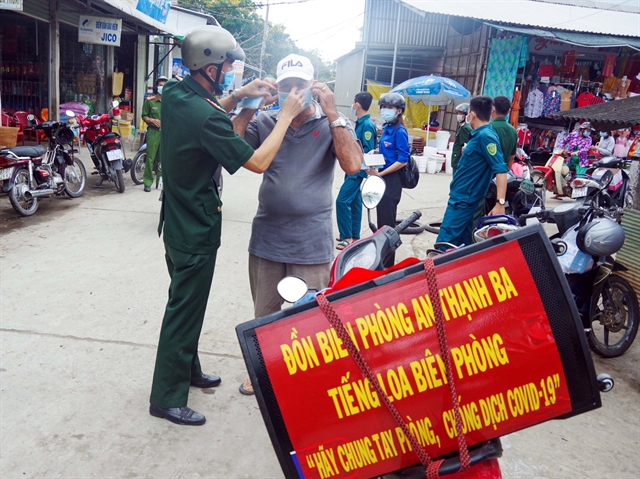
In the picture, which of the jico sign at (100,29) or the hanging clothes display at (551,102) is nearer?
the jico sign at (100,29)

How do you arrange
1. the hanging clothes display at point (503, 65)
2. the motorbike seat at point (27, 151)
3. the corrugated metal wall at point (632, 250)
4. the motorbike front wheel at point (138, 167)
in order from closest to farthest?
1. the corrugated metal wall at point (632, 250)
2. the motorbike seat at point (27, 151)
3. the motorbike front wheel at point (138, 167)
4. the hanging clothes display at point (503, 65)

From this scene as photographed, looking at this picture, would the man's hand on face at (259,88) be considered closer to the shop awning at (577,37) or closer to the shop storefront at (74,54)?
the shop storefront at (74,54)

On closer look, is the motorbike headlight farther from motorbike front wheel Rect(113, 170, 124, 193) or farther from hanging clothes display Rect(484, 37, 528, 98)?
hanging clothes display Rect(484, 37, 528, 98)

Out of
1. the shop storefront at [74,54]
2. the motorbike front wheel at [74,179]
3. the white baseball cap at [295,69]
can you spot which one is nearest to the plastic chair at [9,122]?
the shop storefront at [74,54]

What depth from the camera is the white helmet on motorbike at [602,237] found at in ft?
11.4

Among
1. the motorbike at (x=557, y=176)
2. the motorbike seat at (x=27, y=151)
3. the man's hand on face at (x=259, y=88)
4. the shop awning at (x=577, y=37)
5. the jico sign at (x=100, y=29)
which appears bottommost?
the motorbike at (x=557, y=176)

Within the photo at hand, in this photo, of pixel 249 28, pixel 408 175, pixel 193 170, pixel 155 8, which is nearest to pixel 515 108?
pixel 155 8

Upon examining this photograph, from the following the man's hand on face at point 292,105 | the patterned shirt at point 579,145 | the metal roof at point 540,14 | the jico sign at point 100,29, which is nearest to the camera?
the man's hand on face at point 292,105

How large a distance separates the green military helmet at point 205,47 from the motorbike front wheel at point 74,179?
5745 millimetres

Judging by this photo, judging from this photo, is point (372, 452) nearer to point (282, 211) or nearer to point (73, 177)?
point (282, 211)

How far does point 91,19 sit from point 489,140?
9.03 metres

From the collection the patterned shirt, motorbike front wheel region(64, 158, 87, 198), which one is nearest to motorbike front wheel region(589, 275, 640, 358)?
motorbike front wheel region(64, 158, 87, 198)

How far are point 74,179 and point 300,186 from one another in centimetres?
601

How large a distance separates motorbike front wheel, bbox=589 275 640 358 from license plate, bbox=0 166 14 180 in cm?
596
